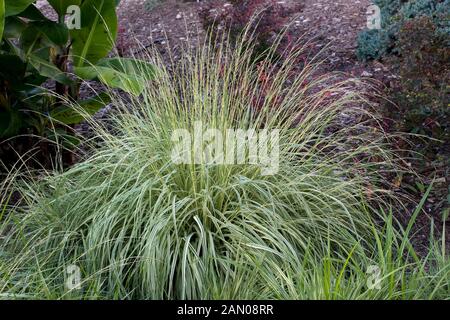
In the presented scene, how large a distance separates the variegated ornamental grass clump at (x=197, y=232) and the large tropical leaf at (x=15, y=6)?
1337 mm

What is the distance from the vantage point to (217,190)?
4.59 meters

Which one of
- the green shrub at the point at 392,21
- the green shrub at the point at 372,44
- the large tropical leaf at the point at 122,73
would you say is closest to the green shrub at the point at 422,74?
the green shrub at the point at 392,21

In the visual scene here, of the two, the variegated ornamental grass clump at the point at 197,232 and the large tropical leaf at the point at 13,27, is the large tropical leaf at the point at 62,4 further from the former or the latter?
the variegated ornamental grass clump at the point at 197,232

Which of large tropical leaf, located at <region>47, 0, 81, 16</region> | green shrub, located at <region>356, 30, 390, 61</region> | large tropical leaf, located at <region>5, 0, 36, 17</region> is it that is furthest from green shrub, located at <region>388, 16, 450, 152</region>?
large tropical leaf, located at <region>5, 0, 36, 17</region>

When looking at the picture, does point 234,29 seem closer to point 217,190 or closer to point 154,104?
point 154,104

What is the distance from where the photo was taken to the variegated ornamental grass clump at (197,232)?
13.3 feet

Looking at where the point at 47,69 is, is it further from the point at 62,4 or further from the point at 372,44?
the point at 372,44

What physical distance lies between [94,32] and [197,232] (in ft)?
7.96

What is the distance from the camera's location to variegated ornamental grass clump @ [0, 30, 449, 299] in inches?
159

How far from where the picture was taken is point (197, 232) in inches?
172

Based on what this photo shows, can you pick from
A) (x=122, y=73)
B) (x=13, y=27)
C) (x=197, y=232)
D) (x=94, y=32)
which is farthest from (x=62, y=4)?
(x=197, y=232)

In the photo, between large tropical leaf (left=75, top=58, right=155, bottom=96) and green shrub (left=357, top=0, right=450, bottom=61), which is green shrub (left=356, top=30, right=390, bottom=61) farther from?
large tropical leaf (left=75, top=58, right=155, bottom=96)
